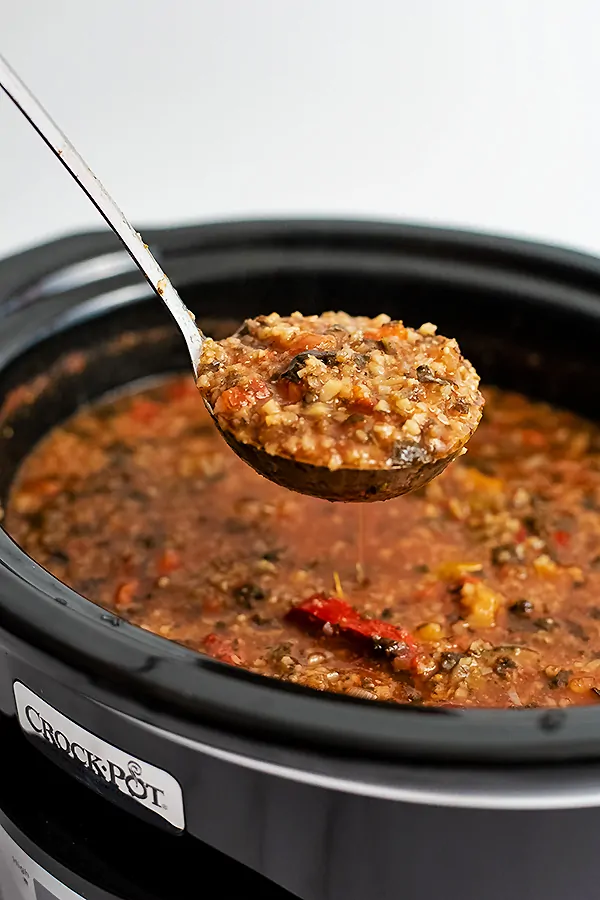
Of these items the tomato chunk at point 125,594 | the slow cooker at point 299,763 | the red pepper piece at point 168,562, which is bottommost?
the red pepper piece at point 168,562

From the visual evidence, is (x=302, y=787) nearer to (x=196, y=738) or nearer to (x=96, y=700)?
(x=196, y=738)

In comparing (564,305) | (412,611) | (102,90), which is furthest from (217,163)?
(412,611)

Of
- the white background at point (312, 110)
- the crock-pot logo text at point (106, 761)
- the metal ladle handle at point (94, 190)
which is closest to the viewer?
the crock-pot logo text at point (106, 761)

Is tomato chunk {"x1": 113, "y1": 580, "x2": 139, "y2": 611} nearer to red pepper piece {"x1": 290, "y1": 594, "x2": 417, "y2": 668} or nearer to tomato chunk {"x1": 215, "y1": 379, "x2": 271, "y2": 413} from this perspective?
red pepper piece {"x1": 290, "y1": 594, "x2": 417, "y2": 668}

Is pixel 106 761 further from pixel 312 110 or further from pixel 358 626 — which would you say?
pixel 312 110

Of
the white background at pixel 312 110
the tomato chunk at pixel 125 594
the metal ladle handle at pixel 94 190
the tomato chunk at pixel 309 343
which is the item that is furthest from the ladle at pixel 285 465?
the white background at pixel 312 110

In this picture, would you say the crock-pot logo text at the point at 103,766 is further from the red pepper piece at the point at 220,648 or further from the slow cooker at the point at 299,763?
the red pepper piece at the point at 220,648
